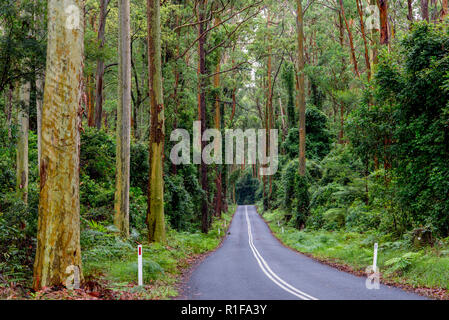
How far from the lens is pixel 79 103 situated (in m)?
7.10

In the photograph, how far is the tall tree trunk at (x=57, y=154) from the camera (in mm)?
6762

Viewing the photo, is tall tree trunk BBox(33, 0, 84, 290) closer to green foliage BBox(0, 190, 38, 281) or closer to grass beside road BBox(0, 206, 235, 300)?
grass beside road BBox(0, 206, 235, 300)

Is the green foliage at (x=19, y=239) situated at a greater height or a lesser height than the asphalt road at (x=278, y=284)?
greater

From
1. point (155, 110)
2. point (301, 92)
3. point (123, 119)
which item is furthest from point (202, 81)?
point (123, 119)

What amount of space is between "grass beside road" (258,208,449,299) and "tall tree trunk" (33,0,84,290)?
8.01 meters

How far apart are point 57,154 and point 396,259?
30.7 ft

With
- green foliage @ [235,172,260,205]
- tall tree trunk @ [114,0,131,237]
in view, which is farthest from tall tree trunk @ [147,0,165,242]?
green foliage @ [235,172,260,205]

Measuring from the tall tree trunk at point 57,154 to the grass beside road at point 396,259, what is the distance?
315 inches

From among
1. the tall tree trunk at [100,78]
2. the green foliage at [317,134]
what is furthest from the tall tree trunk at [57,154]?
the green foliage at [317,134]

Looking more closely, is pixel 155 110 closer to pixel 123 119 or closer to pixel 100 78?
pixel 123 119

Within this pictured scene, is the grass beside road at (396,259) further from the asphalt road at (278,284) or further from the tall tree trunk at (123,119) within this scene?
the tall tree trunk at (123,119)

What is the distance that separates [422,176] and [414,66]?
141 inches

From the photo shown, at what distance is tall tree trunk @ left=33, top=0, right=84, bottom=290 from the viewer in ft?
22.2
